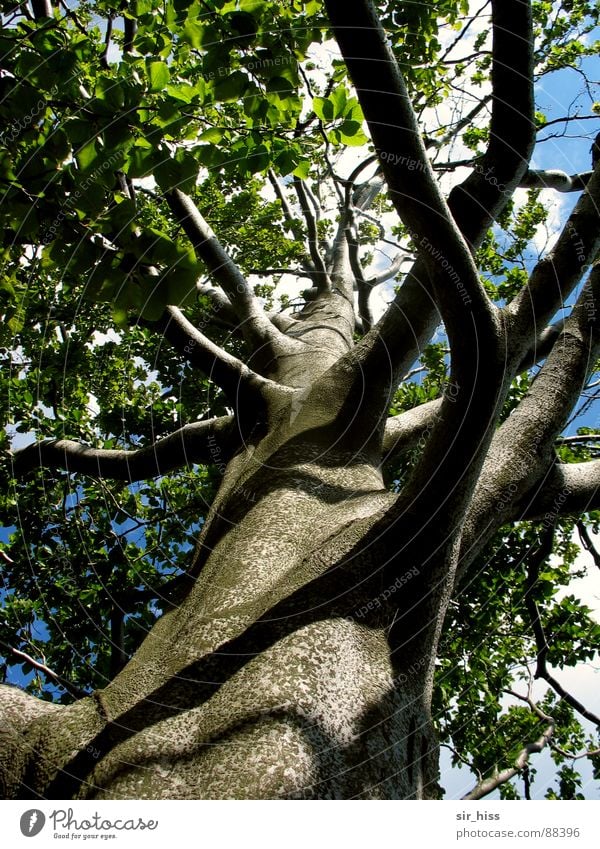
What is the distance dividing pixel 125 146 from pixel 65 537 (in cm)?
447

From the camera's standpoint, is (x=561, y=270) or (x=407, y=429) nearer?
(x=561, y=270)

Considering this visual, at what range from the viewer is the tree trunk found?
1.45 meters

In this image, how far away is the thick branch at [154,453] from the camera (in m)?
3.62

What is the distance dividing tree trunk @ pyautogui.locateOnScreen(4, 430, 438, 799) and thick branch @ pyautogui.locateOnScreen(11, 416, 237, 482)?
1.38m

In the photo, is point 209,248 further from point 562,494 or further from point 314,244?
point 562,494

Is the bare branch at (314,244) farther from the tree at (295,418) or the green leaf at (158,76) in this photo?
the green leaf at (158,76)

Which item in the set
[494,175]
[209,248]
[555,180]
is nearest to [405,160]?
[494,175]

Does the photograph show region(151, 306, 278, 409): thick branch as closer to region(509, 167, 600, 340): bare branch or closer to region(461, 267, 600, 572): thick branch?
region(461, 267, 600, 572): thick branch

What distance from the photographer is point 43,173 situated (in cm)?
235

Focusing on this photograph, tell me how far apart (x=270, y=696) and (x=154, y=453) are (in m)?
2.37

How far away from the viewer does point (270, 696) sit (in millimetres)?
1554

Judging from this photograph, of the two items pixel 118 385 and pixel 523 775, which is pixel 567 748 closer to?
pixel 523 775

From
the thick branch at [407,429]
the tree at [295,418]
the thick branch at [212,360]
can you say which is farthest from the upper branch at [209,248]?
the thick branch at [407,429]

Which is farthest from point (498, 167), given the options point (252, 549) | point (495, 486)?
point (252, 549)
